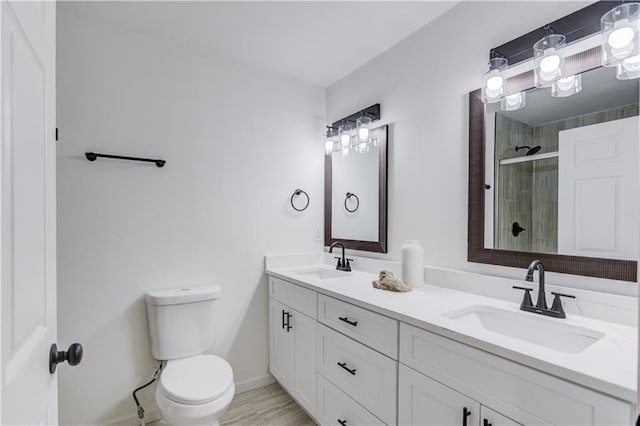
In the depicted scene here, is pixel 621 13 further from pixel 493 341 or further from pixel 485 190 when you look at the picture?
pixel 493 341

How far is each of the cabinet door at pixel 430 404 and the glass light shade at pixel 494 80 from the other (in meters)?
1.29

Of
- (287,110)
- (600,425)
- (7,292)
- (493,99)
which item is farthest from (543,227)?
(287,110)

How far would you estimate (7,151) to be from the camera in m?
0.49

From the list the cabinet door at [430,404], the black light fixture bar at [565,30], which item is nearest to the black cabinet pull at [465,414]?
the cabinet door at [430,404]

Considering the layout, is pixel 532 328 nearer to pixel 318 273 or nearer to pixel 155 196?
pixel 318 273

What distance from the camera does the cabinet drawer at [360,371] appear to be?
1.32 m

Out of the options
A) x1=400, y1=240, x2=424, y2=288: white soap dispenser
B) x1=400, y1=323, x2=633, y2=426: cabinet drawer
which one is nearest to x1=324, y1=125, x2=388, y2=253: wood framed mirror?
x1=400, y1=240, x2=424, y2=288: white soap dispenser

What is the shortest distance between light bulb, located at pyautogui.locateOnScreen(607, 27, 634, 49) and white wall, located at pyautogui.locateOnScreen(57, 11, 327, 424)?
75.0 inches

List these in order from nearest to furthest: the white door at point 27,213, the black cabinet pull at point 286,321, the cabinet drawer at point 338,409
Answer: the white door at point 27,213 → the cabinet drawer at point 338,409 → the black cabinet pull at point 286,321

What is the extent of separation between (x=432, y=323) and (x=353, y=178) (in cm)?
147

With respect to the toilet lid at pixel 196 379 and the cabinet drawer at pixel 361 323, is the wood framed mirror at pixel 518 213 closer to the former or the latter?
the cabinet drawer at pixel 361 323

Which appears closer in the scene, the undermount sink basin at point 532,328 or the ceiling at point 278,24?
the undermount sink basin at point 532,328

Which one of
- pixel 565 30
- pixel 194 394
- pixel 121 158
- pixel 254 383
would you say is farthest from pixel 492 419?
pixel 121 158

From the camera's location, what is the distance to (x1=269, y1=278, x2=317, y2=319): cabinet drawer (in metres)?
1.85
